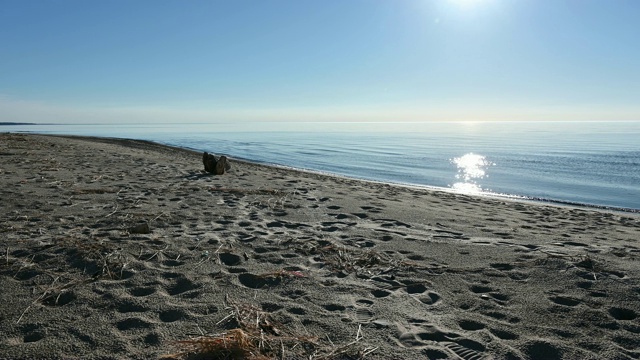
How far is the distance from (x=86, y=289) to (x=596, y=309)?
4.86 meters

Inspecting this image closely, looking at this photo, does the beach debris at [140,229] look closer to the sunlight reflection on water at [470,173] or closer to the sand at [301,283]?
the sand at [301,283]

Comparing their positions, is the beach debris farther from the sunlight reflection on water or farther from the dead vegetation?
the sunlight reflection on water

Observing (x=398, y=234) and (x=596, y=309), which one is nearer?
(x=596, y=309)

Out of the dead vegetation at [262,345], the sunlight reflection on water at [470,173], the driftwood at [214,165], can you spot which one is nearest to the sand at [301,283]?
the dead vegetation at [262,345]

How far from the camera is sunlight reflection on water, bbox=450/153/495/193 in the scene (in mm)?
18203

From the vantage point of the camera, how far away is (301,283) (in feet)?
14.2

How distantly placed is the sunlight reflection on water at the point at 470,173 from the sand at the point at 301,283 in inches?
384

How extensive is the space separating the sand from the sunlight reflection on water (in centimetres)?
976

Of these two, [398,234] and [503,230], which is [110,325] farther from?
[503,230]

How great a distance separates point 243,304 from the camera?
3713 millimetres

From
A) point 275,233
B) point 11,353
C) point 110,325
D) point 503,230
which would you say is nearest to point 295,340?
point 110,325

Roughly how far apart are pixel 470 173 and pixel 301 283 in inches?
819

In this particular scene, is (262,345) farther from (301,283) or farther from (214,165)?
(214,165)

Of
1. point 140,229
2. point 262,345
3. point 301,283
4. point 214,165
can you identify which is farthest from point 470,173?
point 262,345
